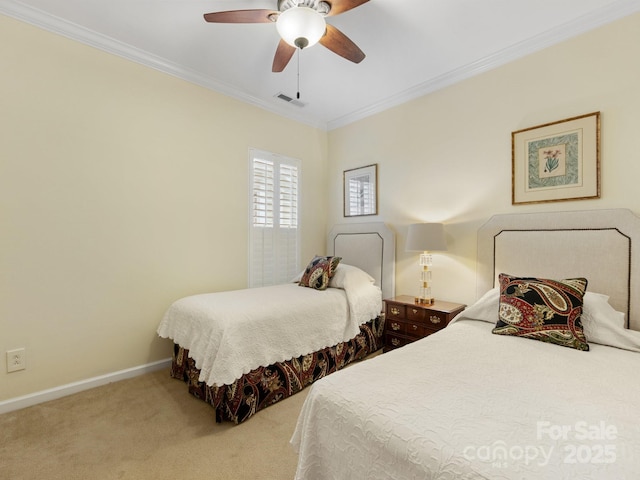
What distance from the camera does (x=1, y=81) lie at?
202cm

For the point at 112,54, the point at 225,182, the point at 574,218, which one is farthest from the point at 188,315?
the point at 574,218

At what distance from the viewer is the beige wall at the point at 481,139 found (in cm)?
202

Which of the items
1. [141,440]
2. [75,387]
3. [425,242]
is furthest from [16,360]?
[425,242]

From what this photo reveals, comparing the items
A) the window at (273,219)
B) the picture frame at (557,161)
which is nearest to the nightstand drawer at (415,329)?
the picture frame at (557,161)

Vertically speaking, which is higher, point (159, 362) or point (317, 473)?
point (317, 473)

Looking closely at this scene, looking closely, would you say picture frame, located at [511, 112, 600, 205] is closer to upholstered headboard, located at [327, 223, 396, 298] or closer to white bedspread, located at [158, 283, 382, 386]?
upholstered headboard, located at [327, 223, 396, 298]

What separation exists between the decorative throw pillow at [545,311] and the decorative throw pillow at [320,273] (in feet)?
4.85

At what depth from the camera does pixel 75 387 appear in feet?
7.48

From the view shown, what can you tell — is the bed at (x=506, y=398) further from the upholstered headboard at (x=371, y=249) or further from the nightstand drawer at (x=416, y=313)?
the upholstered headboard at (x=371, y=249)

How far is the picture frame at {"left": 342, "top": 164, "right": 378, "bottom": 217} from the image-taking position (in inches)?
139

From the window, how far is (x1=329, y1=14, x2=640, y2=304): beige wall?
Result: 682mm

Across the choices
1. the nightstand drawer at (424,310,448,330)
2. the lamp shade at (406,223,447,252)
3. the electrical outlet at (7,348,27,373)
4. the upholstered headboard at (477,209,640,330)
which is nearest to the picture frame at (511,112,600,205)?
the upholstered headboard at (477,209,640,330)

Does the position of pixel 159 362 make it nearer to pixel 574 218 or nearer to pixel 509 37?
pixel 574 218

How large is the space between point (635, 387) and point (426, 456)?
0.98 meters
